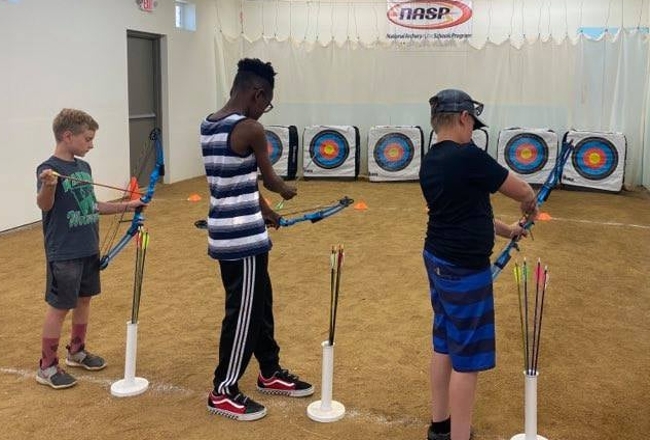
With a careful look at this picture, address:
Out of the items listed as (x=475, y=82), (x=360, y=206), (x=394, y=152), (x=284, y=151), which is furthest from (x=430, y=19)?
(x=360, y=206)

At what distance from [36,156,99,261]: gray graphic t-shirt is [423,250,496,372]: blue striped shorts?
4.46ft

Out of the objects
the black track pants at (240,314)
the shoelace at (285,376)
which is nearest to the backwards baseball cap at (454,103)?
the black track pants at (240,314)

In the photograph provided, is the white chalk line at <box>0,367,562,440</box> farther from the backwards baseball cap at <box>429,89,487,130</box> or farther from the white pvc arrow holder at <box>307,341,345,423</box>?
the backwards baseball cap at <box>429,89,487,130</box>

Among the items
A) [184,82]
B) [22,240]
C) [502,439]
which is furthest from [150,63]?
[502,439]

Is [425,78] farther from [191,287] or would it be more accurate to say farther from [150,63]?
[191,287]

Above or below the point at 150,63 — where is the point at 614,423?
below

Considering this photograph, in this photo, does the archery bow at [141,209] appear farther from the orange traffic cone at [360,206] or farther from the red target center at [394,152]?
the red target center at [394,152]

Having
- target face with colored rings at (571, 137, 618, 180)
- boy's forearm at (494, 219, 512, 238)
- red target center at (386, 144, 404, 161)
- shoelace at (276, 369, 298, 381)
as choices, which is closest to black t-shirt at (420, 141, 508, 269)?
boy's forearm at (494, 219, 512, 238)

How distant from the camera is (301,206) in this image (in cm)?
→ 664

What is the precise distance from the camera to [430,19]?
8828 mm

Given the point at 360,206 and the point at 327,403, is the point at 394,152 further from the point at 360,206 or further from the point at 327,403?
the point at 327,403

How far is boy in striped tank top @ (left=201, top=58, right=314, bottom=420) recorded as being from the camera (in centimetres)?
213

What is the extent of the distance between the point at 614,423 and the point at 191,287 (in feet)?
7.90

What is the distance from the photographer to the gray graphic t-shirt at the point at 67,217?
2457 millimetres
